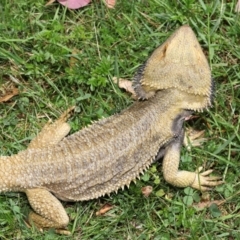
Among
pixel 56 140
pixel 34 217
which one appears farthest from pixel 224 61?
pixel 34 217

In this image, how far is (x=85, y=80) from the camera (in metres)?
5.84

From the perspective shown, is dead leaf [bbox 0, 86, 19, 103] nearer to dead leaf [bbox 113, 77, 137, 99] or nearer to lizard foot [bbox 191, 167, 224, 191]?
dead leaf [bbox 113, 77, 137, 99]

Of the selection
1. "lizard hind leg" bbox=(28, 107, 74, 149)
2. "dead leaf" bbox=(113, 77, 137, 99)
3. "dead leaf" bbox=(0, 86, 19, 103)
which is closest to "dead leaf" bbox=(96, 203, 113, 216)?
"lizard hind leg" bbox=(28, 107, 74, 149)

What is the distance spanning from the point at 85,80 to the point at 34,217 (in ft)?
4.20

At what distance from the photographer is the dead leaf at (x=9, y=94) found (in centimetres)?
589

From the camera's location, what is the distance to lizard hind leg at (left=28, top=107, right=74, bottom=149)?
5.44 m

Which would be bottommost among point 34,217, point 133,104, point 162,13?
point 34,217

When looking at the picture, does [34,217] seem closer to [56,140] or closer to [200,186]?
[56,140]

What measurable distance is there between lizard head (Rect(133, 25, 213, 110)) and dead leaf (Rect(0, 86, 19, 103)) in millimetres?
1263

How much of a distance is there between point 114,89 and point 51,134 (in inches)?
28.4

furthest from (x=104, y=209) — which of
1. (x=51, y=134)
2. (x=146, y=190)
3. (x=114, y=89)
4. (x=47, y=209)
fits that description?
(x=114, y=89)

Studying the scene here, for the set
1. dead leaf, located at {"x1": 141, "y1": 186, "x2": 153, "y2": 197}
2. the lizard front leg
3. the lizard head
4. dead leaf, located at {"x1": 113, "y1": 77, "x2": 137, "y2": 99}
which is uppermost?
the lizard head

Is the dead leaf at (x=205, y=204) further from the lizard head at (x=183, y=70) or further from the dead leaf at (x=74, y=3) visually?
the dead leaf at (x=74, y=3)

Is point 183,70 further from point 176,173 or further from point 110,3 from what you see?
point 110,3
